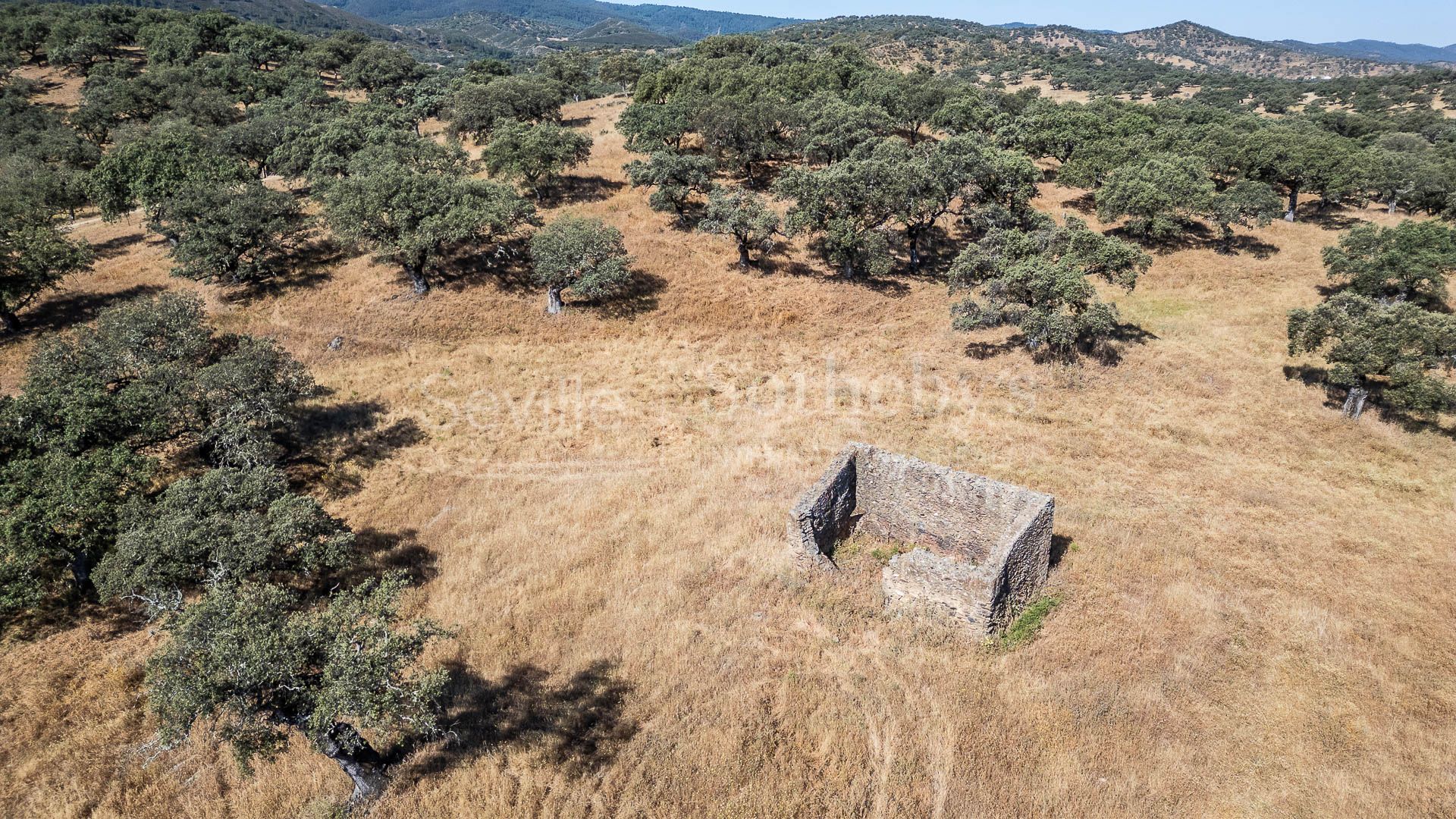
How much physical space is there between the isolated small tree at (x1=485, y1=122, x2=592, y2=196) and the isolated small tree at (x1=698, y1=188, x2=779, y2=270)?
43.0ft

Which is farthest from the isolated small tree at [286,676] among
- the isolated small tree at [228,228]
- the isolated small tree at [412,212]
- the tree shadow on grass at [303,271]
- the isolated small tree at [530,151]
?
the isolated small tree at [530,151]

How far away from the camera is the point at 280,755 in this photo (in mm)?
12938

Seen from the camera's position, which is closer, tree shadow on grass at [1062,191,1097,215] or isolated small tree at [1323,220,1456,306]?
isolated small tree at [1323,220,1456,306]

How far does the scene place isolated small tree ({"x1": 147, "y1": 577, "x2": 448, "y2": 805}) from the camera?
382 inches

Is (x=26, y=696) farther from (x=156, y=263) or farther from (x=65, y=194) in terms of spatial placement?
(x=65, y=194)

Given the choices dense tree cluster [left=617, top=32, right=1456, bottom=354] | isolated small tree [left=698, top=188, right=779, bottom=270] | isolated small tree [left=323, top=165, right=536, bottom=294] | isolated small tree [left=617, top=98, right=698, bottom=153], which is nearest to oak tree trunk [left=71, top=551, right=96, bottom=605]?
isolated small tree [left=323, top=165, right=536, bottom=294]

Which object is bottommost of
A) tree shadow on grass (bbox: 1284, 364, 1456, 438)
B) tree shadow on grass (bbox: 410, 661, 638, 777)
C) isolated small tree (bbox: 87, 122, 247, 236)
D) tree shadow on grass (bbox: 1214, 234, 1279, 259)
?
tree shadow on grass (bbox: 410, 661, 638, 777)

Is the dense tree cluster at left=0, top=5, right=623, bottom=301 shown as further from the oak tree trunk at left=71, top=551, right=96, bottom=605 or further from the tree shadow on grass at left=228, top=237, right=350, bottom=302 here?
the oak tree trunk at left=71, top=551, right=96, bottom=605

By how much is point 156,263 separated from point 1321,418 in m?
67.3

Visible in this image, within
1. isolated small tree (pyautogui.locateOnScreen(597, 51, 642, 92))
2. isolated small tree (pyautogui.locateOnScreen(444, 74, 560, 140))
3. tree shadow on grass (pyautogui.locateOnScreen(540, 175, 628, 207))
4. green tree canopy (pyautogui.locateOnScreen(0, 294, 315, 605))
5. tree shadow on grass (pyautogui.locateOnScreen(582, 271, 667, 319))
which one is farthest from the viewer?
isolated small tree (pyautogui.locateOnScreen(597, 51, 642, 92))

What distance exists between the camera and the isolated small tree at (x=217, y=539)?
48.7 ft

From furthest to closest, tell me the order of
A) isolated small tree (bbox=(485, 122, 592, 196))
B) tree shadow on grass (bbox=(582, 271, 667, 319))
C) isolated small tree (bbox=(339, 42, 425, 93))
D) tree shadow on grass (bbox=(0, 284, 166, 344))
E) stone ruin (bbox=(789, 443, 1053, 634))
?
1. isolated small tree (bbox=(339, 42, 425, 93))
2. isolated small tree (bbox=(485, 122, 592, 196))
3. tree shadow on grass (bbox=(582, 271, 667, 319))
4. tree shadow on grass (bbox=(0, 284, 166, 344))
5. stone ruin (bbox=(789, 443, 1053, 634))

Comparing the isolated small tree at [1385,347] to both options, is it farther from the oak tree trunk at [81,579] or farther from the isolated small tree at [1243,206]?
the oak tree trunk at [81,579]

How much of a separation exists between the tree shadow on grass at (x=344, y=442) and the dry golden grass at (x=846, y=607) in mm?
709
